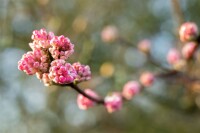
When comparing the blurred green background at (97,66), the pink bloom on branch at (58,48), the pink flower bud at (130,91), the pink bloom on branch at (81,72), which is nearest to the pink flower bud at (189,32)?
the pink flower bud at (130,91)

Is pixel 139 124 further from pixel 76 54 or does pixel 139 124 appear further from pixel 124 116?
pixel 76 54

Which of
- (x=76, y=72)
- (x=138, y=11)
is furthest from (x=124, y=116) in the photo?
(x=76, y=72)

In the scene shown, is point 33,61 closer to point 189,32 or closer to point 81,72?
point 81,72

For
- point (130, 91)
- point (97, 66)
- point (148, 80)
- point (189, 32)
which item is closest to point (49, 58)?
point (189, 32)

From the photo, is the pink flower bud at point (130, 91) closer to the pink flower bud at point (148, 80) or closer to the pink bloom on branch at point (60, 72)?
the pink flower bud at point (148, 80)

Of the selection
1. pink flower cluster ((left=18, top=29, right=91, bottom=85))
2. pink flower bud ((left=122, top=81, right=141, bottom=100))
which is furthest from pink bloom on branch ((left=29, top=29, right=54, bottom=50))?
pink flower bud ((left=122, top=81, right=141, bottom=100))

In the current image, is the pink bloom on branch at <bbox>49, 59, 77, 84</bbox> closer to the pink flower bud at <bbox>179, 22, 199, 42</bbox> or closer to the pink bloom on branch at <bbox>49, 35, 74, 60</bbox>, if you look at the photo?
the pink bloom on branch at <bbox>49, 35, 74, 60</bbox>
